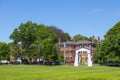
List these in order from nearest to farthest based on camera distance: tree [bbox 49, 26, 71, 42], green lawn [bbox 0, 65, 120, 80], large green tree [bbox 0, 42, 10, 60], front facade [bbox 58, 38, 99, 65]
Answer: green lawn [bbox 0, 65, 120, 80] → large green tree [bbox 0, 42, 10, 60] → front facade [bbox 58, 38, 99, 65] → tree [bbox 49, 26, 71, 42]

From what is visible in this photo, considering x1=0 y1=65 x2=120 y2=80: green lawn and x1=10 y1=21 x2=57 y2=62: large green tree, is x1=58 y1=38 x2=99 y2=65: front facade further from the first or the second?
x1=0 y1=65 x2=120 y2=80: green lawn

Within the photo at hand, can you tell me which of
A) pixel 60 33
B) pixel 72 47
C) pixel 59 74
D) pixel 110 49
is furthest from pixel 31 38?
→ pixel 59 74

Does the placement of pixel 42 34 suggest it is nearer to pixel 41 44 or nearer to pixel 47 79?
pixel 41 44

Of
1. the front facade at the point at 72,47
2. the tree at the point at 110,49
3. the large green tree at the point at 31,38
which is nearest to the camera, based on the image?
the tree at the point at 110,49

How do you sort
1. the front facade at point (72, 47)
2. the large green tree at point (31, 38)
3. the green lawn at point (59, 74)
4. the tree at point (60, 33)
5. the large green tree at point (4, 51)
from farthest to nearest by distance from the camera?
the tree at point (60, 33) < the front facade at point (72, 47) < the large green tree at point (4, 51) < the large green tree at point (31, 38) < the green lawn at point (59, 74)

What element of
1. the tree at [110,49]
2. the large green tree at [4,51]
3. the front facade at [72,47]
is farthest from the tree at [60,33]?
the tree at [110,49]

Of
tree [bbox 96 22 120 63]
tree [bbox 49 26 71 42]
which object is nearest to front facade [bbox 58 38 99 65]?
tree [bbox 49 26 71 42]

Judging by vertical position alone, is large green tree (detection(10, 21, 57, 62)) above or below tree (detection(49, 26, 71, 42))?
below

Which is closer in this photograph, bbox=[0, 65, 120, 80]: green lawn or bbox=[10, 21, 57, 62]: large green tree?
bbox=[0, 65, 120, 80]: green lawn

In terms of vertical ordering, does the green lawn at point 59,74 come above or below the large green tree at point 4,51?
below

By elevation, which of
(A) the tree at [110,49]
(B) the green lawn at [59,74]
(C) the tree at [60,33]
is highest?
(C) the tree at [60,33]

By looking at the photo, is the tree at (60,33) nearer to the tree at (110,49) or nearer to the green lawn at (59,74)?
the tree at (110,49)

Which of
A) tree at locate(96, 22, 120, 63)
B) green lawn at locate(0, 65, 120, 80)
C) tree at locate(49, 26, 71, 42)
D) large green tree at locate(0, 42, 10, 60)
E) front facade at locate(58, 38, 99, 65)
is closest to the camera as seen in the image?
green lawn at locate(0, 65, 120, 80)

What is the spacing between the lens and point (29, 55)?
11031 cm
